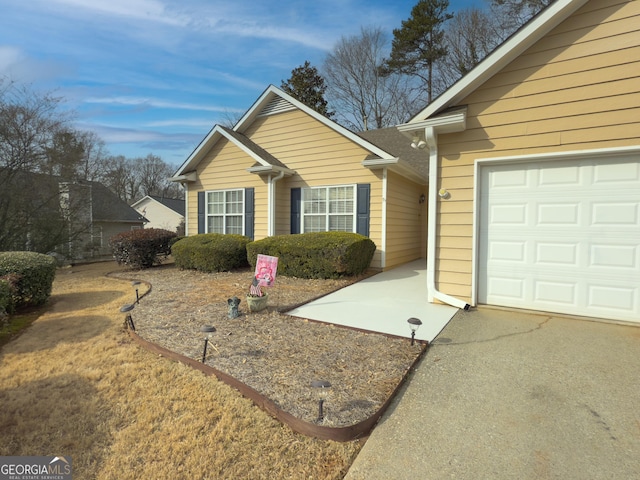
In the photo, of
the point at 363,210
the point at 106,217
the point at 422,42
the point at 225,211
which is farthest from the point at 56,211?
the point at 422,42

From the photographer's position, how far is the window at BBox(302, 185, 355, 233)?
29.7 ft

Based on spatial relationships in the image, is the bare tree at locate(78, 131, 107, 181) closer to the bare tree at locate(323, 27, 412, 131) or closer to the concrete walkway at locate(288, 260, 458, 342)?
the concrete walkway at locate(288, 260, 458, 342)

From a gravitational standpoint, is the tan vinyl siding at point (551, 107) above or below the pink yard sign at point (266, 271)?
above

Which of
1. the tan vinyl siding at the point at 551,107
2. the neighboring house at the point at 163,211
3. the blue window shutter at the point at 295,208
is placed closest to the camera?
the tan vinyl siding at the point at 551,107

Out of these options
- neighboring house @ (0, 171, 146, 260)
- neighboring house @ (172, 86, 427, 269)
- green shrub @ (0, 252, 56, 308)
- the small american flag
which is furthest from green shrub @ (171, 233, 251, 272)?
neighboring house @ (0, 171, 146, 260)

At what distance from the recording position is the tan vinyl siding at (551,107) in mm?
4191

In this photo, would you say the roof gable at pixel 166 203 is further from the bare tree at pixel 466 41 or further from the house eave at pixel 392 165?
the house eave at pixel 392 165

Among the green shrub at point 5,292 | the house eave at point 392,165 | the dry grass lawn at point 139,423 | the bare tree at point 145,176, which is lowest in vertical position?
→ the dry grass lawn at point 139,423

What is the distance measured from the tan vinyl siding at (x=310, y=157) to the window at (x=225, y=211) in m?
1.48

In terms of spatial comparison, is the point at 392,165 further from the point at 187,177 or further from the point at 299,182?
the point at 187,177

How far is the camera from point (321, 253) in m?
7.50

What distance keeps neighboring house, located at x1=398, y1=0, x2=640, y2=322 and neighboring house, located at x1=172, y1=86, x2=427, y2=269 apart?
3.21 m

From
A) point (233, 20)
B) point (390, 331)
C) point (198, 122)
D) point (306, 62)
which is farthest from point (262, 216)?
point (306, 62)

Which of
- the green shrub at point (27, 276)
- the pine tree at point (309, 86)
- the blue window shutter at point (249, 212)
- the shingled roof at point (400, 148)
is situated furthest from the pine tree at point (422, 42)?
the green shrub at point (27, 276)
